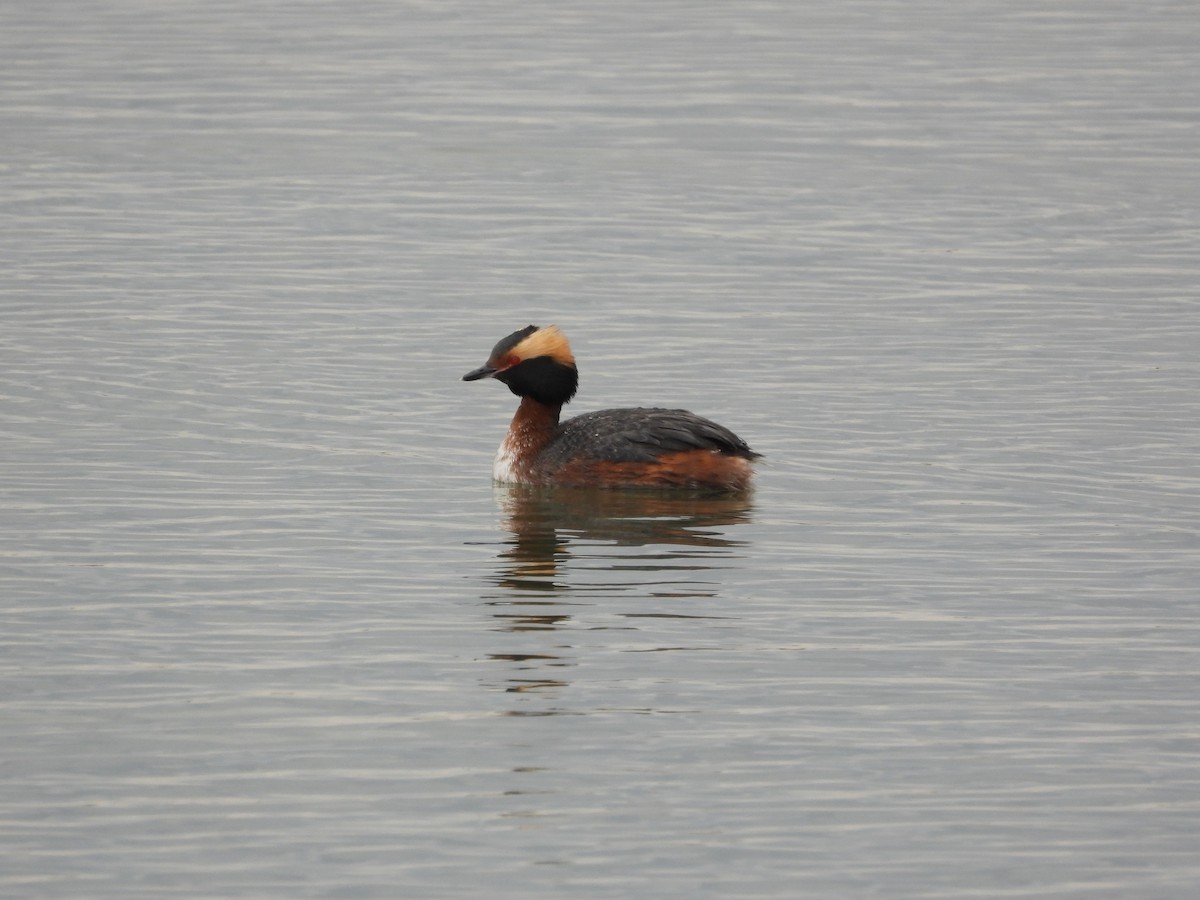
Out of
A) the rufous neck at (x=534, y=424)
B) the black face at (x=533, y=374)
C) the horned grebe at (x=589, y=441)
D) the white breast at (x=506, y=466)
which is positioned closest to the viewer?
the horned grebe at (x=589, y=441)

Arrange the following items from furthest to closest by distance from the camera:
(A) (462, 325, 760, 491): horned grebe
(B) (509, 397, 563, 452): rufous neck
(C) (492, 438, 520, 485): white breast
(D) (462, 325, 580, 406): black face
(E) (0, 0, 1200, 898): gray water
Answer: (D) (462, 325, 580, 406): black face, (B) (509, 397, 563, 452): rufous neck, (C) (492, 438, 520, 485): white breast, (A) (462, 325, 760, 491): horned grebe, (E) (0, 0, 1200, 898): gray water

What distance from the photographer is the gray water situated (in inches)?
339

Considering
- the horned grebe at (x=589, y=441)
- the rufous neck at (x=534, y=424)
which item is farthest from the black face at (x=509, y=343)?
the rufous neck at (x=534, y=424)


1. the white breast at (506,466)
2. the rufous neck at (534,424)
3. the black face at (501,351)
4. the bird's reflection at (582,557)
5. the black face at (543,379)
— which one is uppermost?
the black face at (501,351)

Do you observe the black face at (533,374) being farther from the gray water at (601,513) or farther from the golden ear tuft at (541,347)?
the gray water at (601,513)

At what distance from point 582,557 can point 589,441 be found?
2140 mm

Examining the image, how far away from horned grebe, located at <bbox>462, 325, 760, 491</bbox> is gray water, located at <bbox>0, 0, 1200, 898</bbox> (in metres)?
0.30

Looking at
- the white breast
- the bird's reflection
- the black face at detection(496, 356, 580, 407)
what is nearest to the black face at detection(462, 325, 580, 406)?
the black face at detection(496, 356, 580, 407)

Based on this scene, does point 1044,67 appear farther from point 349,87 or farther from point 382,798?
point 382,798

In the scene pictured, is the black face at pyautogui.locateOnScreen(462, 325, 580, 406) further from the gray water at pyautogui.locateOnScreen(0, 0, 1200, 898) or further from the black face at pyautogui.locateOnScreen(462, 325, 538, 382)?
the gray water at pyautogui.locateOnScreen(0, 0, 1200, 898)

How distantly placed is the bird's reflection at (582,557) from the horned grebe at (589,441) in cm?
12

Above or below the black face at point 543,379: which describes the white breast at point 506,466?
below

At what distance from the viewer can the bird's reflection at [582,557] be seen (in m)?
10.8

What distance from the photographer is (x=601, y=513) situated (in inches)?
558
